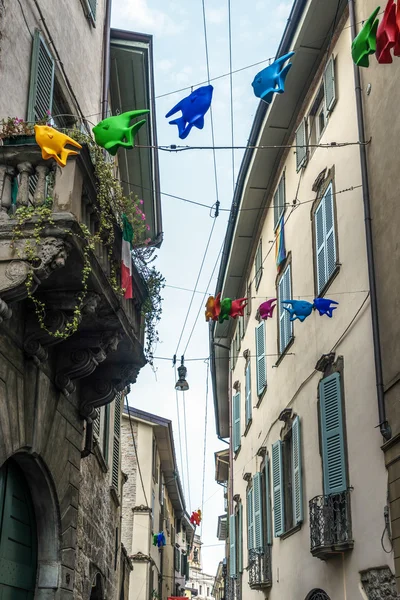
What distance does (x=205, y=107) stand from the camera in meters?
9.02

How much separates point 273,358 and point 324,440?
5425 mm

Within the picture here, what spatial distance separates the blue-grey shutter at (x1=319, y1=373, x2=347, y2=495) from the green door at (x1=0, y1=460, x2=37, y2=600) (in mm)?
4379

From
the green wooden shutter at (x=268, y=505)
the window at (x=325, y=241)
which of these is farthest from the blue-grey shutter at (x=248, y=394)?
the window at (x=325, y=241)

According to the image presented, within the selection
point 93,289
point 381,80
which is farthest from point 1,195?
point 381,80

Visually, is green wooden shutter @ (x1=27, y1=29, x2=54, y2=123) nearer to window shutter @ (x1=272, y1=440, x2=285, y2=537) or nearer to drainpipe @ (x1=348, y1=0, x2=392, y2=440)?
drainpipe @ (x1=348, y1=0, x2=392, y2=440)

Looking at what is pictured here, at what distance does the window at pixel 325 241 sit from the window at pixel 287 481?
8.99ft

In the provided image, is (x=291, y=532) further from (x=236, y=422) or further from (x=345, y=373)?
(x=236, y=422)

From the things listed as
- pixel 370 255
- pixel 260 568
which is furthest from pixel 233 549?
pixel 370 255

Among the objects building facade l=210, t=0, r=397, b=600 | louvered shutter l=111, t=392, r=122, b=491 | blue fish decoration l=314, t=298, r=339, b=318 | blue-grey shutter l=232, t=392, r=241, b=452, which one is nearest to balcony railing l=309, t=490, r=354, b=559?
building facade l=210, t=0, r=397, b=600

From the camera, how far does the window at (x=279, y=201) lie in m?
17.3

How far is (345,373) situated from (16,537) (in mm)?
5275

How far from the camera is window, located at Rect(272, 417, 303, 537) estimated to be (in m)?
13.8

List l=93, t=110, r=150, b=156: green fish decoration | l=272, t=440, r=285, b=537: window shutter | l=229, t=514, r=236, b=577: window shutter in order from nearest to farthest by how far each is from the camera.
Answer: l=93, t=110, r=150, b=156: green fish decoration < l=272, t=440, r=285, b=537: window shutter < l=229, t=514, r=236, b=577: window shutter

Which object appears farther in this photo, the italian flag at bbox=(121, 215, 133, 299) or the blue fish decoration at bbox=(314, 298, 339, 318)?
the blue fish decoration at bbox=(314, 298, 339, 318)
